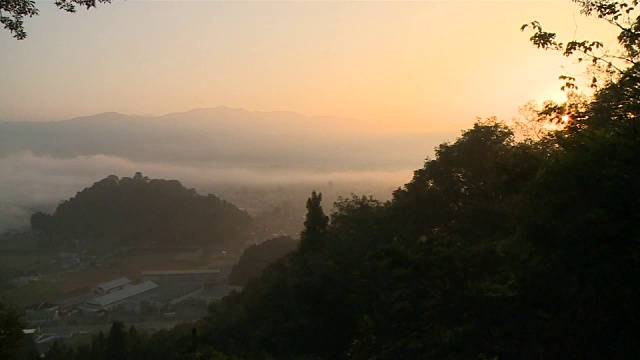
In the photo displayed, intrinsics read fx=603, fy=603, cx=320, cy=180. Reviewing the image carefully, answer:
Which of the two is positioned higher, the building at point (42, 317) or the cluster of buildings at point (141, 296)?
the cluster of buildings at point (141, 296)

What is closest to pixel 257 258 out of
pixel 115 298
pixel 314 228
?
pixel 115 298

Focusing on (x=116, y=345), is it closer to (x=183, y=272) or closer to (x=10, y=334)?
(x=10, y=334)

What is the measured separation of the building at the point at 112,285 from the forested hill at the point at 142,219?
10.9m

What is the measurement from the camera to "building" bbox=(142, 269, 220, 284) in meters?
33.9

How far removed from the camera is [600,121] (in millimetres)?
9211

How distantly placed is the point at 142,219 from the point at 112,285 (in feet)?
45.8

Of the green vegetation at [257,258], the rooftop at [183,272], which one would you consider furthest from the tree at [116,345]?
the rooftop at [183,272]

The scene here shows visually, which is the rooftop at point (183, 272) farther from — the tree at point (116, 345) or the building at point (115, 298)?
the tree at point (116, 345)

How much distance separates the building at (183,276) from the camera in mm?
33938

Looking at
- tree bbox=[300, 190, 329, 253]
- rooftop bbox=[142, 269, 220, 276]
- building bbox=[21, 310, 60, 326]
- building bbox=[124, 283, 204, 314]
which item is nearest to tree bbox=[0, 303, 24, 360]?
tree bbox=[300, 190, 329, 253]

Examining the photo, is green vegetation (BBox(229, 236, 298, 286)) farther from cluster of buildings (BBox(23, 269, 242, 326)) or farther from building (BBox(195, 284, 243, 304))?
building (BBox(195, 284, 243, 304))

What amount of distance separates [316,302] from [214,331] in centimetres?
490

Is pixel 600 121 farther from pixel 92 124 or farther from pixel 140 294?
pixel 92 124

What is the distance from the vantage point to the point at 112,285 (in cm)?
3234
